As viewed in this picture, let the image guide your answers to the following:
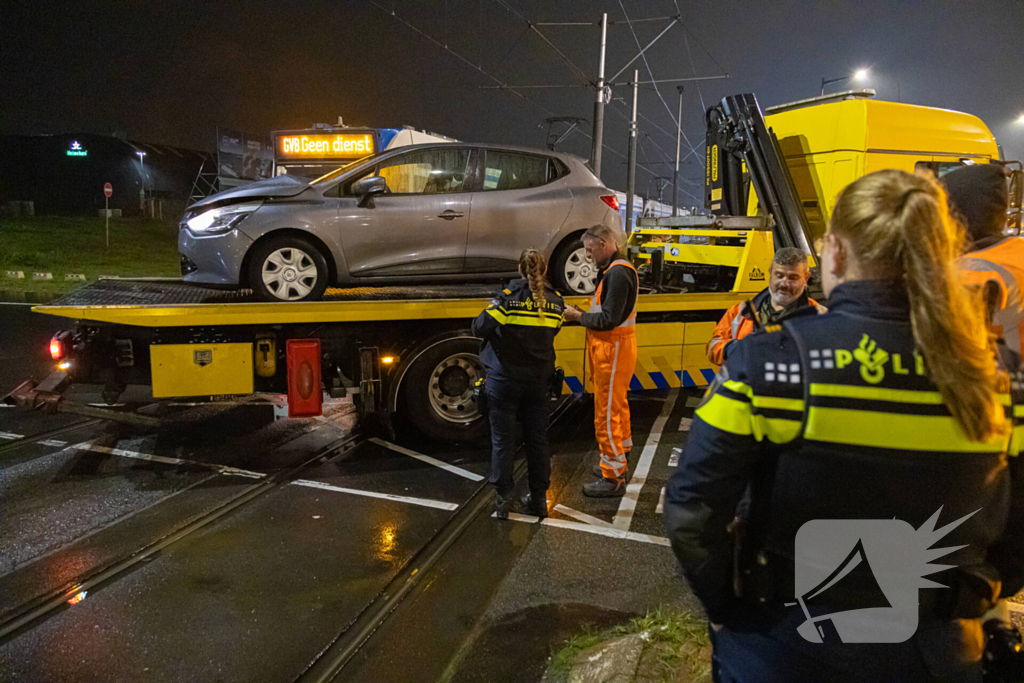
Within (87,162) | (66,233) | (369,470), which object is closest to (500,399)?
(369,470)

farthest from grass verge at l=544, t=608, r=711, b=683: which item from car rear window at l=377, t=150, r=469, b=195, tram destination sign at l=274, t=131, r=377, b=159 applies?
tram destination sign at l=274, t=131, r=377, b=159

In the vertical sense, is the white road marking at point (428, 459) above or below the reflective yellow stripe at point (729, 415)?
below

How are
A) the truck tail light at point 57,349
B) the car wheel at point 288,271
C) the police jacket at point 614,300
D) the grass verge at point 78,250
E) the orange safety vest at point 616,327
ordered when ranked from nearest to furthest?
the police jacket at point 614,300, the orange safety vest at point 616,327, the truck tail light at point 57,349, the car wheel at point 288,271, the grass verge at point 78,250

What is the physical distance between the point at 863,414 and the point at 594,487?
3.62 m

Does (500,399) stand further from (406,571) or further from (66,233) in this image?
(66,233)

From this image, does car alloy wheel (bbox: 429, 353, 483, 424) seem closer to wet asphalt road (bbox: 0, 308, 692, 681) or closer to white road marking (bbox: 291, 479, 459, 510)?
wet asphalt road (bbox: 0, 308, 692, 681)

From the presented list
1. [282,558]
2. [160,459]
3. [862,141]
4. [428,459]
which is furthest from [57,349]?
[862,141]

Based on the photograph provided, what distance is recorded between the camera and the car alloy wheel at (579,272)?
6.28 m

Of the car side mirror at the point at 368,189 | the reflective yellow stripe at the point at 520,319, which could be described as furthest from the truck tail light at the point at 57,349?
the reflective yellow stripe at the point at 520,319

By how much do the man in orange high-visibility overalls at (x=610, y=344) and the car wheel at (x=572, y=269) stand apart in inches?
62.1

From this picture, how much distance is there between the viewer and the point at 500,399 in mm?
4055

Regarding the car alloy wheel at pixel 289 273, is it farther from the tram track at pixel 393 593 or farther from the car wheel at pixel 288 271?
the tram track at pixel 393 593

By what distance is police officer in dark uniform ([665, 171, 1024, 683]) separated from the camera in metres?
1.16

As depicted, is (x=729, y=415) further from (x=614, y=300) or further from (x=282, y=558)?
(x=282, y=558)
